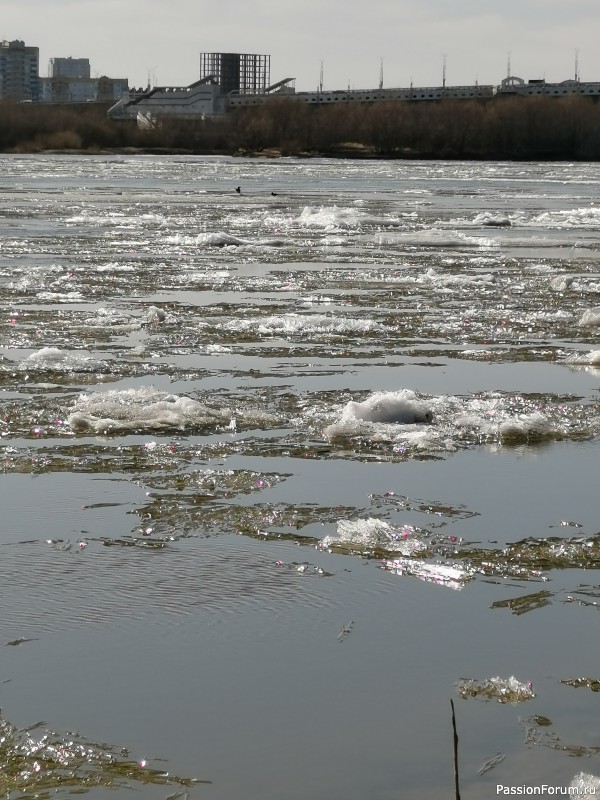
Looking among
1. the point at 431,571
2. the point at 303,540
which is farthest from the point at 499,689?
the point at 303,540

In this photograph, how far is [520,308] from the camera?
50.0ft

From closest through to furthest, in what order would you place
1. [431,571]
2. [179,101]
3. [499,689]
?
[499,689] → [431,571] → [179,101]

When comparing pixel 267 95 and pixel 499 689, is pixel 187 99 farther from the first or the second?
pixel 499 689

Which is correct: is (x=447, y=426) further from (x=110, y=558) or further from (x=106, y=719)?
(x=106, y=719)

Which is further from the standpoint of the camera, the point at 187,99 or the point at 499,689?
the point at 187,99

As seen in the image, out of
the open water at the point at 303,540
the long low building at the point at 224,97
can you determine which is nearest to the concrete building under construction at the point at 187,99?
the long low building at the point at 224,97

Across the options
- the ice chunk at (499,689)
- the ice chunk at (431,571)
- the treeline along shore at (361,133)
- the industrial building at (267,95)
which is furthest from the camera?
the industrial building at (267,95)

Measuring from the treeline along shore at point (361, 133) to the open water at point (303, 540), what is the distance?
104373 millimetres

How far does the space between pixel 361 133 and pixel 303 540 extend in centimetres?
11884

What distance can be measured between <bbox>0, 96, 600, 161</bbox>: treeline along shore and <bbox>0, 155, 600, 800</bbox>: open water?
104 m

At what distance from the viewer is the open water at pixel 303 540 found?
415 centimetres

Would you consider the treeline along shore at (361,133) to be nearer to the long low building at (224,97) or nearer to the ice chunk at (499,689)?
the long low building at (224,97)

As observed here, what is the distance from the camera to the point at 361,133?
12219 cm

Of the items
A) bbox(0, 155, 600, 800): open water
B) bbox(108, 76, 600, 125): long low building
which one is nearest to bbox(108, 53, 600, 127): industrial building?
bbox(108, 76, 600, 125): long low building
